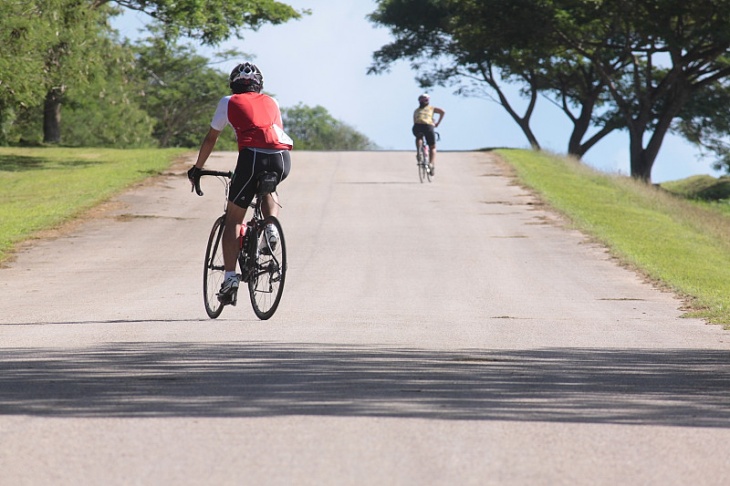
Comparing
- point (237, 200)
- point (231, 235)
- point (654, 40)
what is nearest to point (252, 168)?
point (237, 200)

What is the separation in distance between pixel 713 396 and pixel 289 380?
233 cm

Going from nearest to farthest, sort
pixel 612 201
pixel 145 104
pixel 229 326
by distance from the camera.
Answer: pixel 229 326
pixel 612 201
pixel 145 104

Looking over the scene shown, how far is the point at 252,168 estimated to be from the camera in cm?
1034

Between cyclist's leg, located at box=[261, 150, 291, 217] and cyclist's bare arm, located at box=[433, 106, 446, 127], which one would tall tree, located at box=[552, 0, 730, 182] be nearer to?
cyclist's bare arm, located at box=[433, 106, 446, 127]

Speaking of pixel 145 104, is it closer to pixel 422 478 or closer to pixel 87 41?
pixel 87 41

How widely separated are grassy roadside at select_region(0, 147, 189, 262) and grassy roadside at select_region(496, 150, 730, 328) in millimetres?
9390

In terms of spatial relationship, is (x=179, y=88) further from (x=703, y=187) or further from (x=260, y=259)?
(x=260, y=259)

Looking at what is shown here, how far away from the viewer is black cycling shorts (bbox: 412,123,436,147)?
29.2m

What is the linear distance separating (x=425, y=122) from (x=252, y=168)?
62.0 ft

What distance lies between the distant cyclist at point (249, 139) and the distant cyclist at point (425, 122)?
18453 mm

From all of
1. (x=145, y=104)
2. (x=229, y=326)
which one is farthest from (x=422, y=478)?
(x=145, y=104)

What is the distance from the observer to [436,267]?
56.6 feet

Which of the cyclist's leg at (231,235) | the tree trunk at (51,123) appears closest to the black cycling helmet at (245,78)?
the cyclist's leg at (231,235)

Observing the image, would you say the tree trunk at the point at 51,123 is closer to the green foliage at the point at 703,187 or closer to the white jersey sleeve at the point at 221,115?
the green foliage at the point at 703,187
